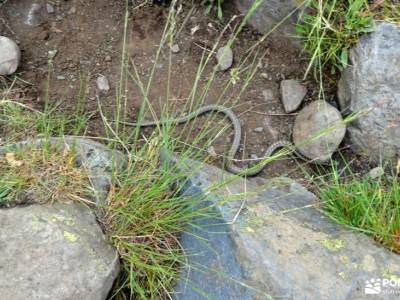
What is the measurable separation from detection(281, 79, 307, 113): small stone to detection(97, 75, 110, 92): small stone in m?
1.21

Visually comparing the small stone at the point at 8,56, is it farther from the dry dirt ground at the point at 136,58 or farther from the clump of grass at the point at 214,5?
the clump of grass at the point at 214,5

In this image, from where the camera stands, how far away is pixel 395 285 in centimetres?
257

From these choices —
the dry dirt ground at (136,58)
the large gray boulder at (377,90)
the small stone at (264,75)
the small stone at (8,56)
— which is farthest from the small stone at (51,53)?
the large gray boulder at (377,90)

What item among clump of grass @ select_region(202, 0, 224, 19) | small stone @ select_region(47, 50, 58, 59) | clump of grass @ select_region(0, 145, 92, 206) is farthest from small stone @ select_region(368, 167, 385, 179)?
small stone @ select_region(47, 50, 58, 59)

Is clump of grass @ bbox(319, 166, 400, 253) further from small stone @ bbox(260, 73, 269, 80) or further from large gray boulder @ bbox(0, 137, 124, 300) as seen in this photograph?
large gray boulder @ bbox(0, 137, 124, 300)

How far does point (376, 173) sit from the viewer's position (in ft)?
10.6

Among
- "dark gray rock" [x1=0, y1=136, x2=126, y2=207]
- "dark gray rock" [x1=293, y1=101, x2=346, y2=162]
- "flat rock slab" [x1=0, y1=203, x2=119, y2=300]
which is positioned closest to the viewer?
"flat rock slab" [x1=0, y1=203, x2=119, y2=300]

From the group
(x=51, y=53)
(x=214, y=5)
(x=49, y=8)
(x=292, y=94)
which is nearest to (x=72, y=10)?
(x=49, y=8)

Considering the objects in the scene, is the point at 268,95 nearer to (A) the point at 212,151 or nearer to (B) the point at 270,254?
(A) the point at 212,151

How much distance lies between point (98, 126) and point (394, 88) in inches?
74.7

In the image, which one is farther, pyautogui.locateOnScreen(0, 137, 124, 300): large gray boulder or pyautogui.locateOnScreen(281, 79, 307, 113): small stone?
pyautogui.locateOnScreen(281, 79, 307, 113): small stone

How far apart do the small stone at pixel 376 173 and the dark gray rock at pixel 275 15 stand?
103cm

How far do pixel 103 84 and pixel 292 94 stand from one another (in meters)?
1.30

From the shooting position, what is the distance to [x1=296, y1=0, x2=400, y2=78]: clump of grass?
317 centimetres
